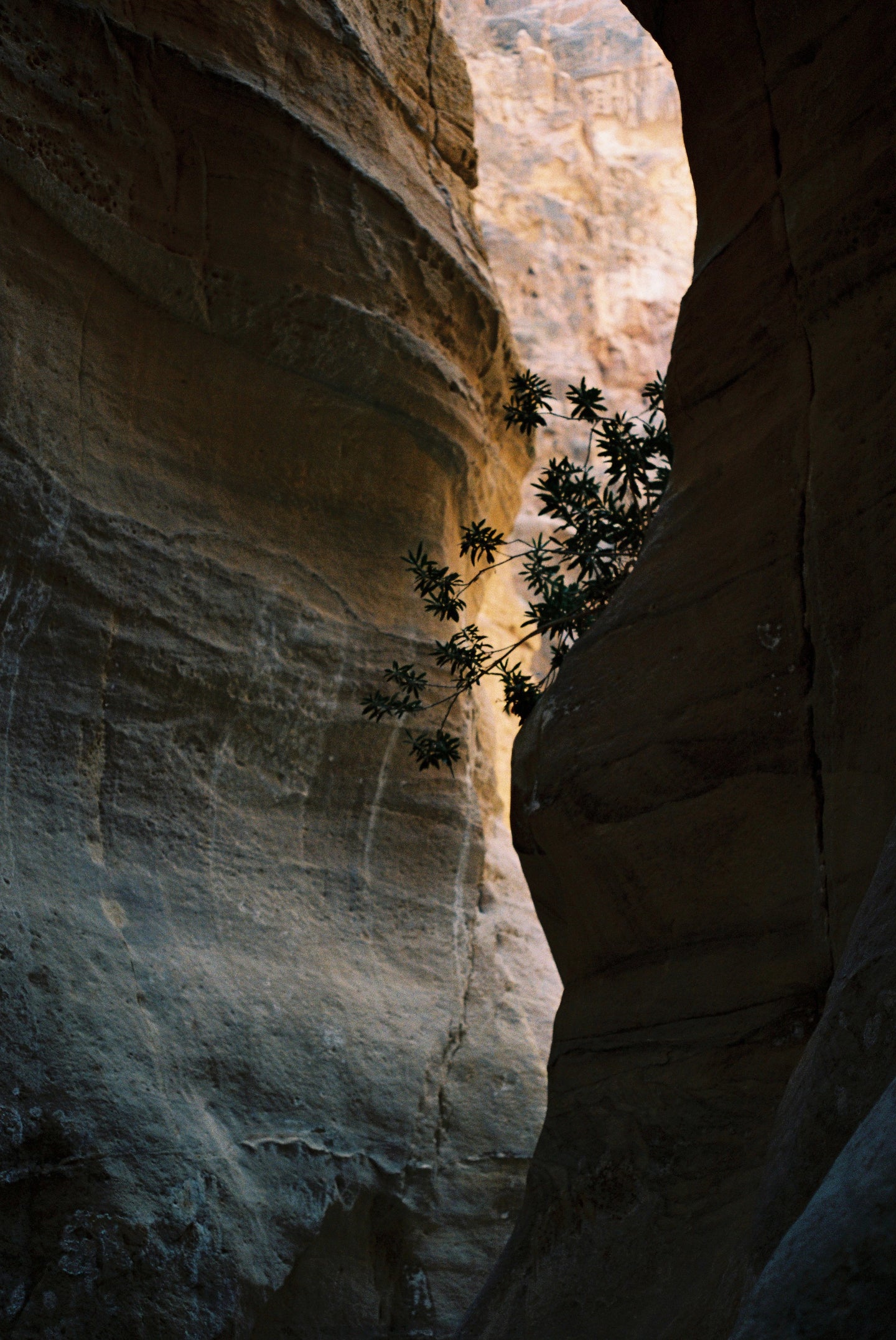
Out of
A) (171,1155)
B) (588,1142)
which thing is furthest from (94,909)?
(588,1142)

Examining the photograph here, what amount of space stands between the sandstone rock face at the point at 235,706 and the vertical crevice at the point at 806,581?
110 inches

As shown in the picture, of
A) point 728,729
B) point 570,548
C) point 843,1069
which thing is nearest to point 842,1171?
point 843,1069

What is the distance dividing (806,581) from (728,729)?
0.47 m

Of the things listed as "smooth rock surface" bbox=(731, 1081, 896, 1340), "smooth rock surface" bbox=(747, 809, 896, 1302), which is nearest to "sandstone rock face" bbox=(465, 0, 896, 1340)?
"smooth rock surface" bbox=(747, 809, 896, 1302)

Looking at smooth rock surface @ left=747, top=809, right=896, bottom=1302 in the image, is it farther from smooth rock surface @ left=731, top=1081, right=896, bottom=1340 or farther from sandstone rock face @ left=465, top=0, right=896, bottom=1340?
sandstone rock face @ left=465, top=0, right=896, bottom=1340

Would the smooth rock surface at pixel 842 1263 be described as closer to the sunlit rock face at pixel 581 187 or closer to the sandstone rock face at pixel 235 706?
the sandstone rock face at pixel 235 706

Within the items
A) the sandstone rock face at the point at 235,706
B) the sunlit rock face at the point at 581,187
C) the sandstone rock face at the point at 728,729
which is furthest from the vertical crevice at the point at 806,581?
the sunlit rock face at the point at 581,187

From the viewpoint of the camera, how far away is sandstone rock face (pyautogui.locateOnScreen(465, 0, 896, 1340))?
3.09 m

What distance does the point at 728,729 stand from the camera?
Answer: 11.3 feet

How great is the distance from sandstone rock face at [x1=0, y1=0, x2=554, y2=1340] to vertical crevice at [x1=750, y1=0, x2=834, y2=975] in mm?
2806

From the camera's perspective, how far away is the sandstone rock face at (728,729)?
10.1 feet

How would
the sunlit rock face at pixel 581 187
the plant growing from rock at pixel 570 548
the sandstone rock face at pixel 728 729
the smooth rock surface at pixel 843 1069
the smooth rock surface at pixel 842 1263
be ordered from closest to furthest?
the smooth rock surface at pixel 842 1263, the smooth rock surface at pixel 843 1069, the sandstone rock face at pixel 728 729, the plant growing from rock at pixel 570 548, the sunlit rock face at pixel 581 187

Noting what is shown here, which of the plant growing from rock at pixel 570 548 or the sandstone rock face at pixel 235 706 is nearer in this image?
the sandstone rock face at pixel 235 706

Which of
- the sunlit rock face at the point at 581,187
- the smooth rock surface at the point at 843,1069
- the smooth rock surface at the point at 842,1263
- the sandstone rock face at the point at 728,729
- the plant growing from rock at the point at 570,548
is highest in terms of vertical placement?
the sunlit rock face at the point at 581,187
